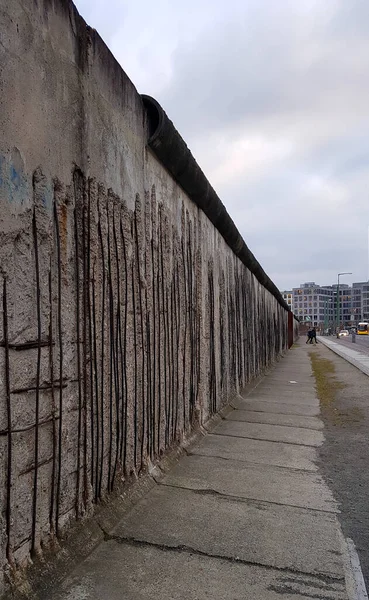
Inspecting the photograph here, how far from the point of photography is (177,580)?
7.93 ft

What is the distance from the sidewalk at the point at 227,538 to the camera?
2.36 m

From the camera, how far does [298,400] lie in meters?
8.20

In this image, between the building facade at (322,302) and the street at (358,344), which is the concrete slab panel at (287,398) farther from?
the building facade at (322,302)

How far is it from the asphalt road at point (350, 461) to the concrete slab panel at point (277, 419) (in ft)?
0.52

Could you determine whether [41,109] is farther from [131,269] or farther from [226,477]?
[226,477]

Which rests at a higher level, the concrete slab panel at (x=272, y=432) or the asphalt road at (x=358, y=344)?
the concrete slab panel at (x=272, y=432)

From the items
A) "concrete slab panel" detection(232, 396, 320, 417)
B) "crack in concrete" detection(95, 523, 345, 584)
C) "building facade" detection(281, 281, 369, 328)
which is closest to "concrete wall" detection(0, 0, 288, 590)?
"crack in concrete" detection(95, 523, 345, 584)

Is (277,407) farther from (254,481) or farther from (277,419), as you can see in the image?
(254,481)

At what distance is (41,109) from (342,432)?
16.4 feet

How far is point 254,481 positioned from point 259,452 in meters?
0.89

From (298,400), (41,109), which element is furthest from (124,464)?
(298,400)

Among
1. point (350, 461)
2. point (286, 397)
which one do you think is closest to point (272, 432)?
point (350, 461)

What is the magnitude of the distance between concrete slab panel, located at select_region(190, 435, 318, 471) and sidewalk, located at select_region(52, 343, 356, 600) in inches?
0.4

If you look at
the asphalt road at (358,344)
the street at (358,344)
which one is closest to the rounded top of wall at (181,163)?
the asphalt road at (358,344)
